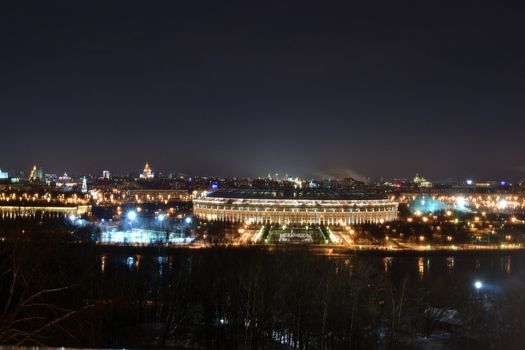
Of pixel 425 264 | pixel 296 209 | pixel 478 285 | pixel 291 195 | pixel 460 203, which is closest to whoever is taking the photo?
pixel 478 285

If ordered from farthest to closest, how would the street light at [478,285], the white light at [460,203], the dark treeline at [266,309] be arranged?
the white light at [460,203], the street light at [478,285], the dark treeline at [266,309]

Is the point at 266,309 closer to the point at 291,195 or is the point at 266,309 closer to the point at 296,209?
the point at 296,209

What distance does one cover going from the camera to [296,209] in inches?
1452

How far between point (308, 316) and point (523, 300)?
184 inches

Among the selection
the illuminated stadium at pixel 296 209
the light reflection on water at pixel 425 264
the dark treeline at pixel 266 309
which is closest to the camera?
the dark treeline at pixel 266 309

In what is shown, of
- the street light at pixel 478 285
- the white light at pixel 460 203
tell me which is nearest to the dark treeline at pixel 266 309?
the street light at pixel 478 285

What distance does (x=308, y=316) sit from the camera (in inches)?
374

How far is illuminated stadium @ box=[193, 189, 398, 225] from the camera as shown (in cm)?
3628

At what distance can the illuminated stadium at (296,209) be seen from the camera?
36.3 meters

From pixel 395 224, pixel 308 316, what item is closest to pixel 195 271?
pixel 308 316

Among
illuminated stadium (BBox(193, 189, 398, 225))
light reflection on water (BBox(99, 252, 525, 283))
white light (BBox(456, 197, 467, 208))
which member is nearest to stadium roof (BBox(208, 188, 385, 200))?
illuminated stadium (BBox(193, 189, 398, 225))

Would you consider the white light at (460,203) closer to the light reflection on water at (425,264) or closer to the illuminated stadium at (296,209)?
the illuminated stadium at (296,209)

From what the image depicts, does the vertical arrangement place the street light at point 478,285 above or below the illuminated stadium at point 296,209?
below

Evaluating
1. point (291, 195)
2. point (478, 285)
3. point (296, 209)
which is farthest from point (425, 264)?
point (291, 195)
